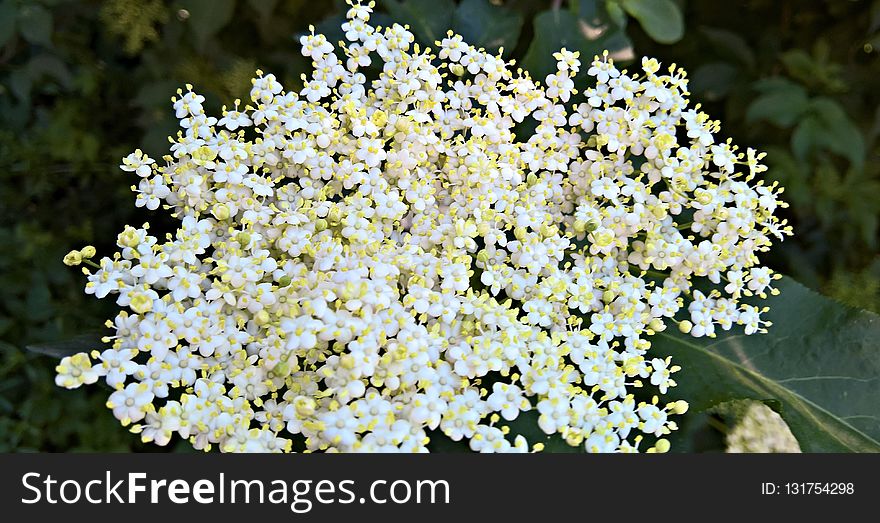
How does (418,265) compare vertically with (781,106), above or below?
below

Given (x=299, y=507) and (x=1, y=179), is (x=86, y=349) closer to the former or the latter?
(x=299, y=507)

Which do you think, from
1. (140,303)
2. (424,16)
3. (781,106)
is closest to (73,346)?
(140,303)

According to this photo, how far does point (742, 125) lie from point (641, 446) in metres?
0.90

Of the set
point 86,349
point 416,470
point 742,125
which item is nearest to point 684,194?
point 416,470

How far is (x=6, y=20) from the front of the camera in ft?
3.00

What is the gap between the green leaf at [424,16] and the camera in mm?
702

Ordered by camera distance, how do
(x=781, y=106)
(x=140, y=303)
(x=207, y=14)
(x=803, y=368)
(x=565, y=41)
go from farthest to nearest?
(x=781, y=106) → (x=207, y=14) → (x=565, y=41) → (x=803, y=368) → (x=140, y=303)

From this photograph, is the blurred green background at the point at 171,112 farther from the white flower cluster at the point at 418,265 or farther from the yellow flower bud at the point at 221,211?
the yellow flower bud at the point at 221,211

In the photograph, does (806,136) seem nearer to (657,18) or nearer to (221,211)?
(657,18)

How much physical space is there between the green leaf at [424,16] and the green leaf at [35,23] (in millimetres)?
491

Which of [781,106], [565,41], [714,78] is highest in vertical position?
[714,78]

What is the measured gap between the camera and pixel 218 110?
72cm

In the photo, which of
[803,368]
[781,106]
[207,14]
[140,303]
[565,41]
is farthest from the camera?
[781,106]

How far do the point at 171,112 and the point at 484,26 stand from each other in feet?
1.64
